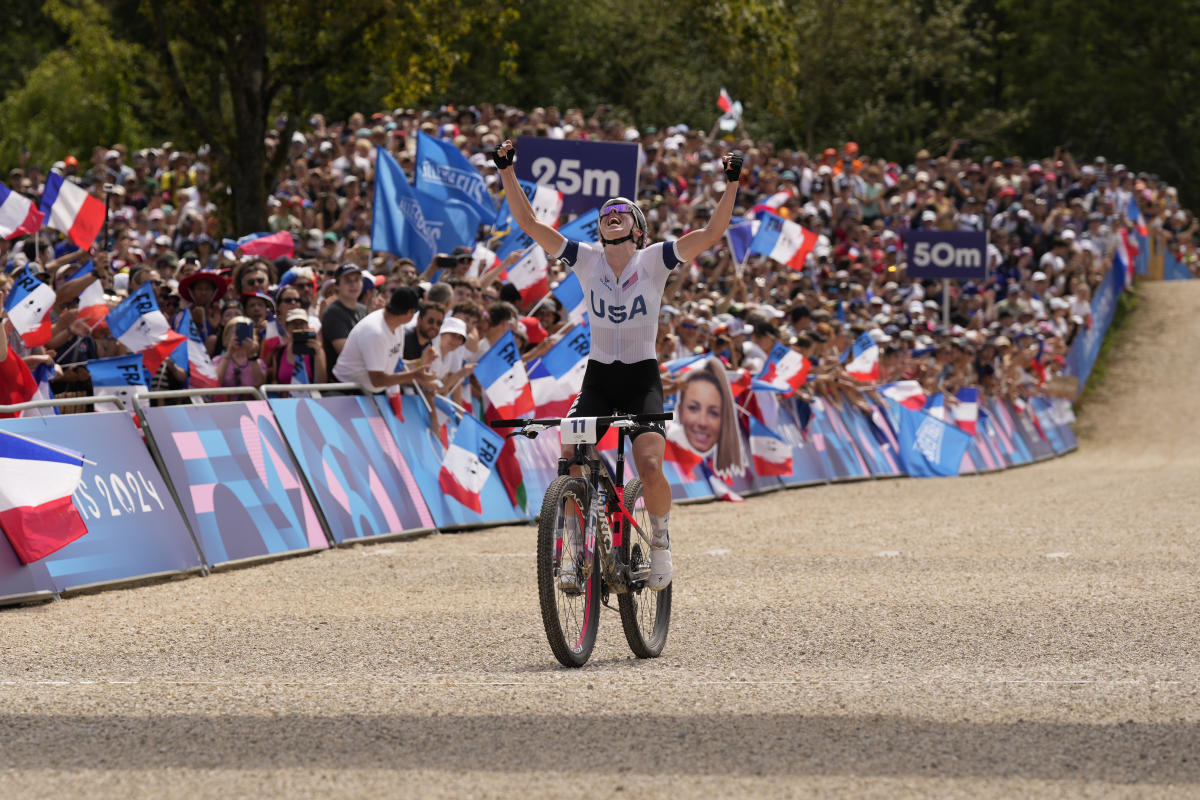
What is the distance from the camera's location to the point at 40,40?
62688 mm


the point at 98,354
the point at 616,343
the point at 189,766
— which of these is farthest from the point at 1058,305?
the point at 189,766

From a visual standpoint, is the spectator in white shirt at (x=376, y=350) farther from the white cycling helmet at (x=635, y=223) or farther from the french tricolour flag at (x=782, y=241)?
the french tricolour flag at (x=782, y=241)

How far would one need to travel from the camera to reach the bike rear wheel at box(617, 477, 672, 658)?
26.1 ft

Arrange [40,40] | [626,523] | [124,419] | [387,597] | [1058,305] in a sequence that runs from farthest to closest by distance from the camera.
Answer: [40,40] → [1058,305] → [124,419] → [387,597] → [626,523]

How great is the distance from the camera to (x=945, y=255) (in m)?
28.3

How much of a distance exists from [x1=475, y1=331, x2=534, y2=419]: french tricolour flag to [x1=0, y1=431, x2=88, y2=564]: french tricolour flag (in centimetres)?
513

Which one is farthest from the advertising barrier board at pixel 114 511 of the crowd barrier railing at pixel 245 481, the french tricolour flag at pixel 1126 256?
the french tricolour flag at pixel 1126 256

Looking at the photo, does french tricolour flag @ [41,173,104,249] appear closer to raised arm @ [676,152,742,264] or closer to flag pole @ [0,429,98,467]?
flag pole @ [0,429,98,467]

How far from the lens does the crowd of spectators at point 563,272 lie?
1382cm

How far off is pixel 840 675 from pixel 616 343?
1.85m

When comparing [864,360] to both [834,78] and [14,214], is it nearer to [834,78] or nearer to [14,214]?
[14,214]

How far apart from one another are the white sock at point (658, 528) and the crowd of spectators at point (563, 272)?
5412mm

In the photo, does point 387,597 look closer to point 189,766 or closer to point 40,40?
point 189,766

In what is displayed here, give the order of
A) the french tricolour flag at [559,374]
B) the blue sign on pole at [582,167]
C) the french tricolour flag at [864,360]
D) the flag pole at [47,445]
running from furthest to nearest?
1. the french tricolour flag at [864,360]
2. the blue sign on pole at [582,167]
3. the french tricolour flag at [559,374]
4. the flag pole at [47,445]
